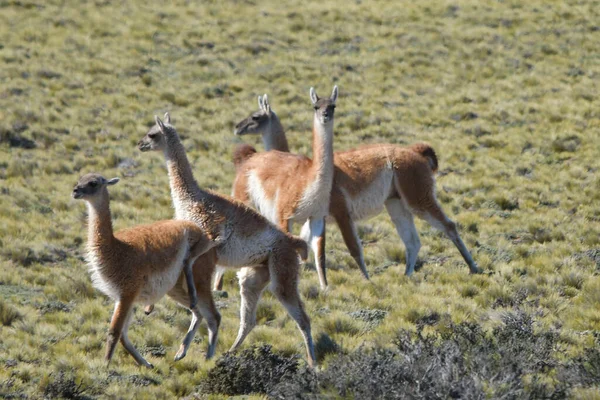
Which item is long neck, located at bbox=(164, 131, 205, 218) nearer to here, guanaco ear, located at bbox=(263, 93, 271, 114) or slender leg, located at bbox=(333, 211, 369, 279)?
slender leg, located at bbox=(333, 211, 369, 279)

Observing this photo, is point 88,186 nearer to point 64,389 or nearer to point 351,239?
point 64,389

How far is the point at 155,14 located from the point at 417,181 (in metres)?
17.7

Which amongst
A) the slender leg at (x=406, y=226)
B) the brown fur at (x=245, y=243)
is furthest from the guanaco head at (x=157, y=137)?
the slender leg at (x=406, y=226)

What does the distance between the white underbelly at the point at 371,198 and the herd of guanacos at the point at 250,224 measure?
0.01 metres

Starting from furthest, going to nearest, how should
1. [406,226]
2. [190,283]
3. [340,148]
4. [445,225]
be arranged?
[340,148], [406,226], [445,225], [190,283]

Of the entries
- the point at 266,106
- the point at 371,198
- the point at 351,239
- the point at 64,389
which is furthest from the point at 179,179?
the point at 266,106

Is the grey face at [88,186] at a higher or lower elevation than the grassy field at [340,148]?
higher

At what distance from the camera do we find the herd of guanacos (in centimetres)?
710

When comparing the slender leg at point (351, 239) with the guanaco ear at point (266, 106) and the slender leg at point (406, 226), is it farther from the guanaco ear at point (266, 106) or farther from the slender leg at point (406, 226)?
the guanaco ear at point (266, 106)

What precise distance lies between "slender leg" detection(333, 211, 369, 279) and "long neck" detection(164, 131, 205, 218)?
2.58 meters

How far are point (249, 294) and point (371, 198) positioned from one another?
3.00 meters

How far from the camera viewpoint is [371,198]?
10578mm

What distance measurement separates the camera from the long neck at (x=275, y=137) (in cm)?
1218

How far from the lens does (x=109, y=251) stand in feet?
22.9
